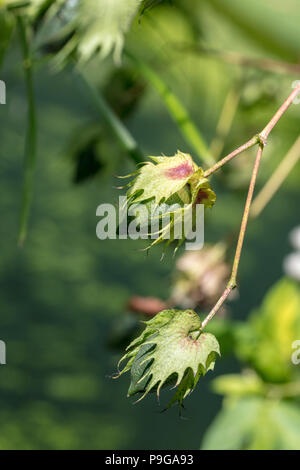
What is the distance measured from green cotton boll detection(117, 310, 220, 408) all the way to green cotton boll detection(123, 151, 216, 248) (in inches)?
1.1

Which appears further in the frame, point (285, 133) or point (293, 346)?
point (285, 133)

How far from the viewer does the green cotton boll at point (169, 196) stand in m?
0.22

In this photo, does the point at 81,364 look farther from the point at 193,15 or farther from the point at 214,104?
the point at 193,15

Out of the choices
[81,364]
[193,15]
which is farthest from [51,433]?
[193,15]

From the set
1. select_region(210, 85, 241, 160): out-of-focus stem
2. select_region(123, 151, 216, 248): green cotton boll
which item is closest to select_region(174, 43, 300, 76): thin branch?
select_region(210, 85, 241, 160): out-of-focus stem

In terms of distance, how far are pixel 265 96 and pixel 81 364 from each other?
3.16ft

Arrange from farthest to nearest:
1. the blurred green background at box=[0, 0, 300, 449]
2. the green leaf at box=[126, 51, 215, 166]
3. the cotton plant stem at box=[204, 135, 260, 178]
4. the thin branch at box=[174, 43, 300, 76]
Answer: the blurred green background at box=[0, 0, 300, 449]
the thin branch at box=[174, 43, 300, 76]
the green leaf at box=[126, 51, 215, 166]
the cotton plant stem at box=[204, 135, 260, 178]

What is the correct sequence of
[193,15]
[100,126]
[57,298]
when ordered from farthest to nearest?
[57,298], [193,15], [100,126]

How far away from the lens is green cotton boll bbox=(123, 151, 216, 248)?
0.72 feet

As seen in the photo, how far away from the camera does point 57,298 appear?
153cm

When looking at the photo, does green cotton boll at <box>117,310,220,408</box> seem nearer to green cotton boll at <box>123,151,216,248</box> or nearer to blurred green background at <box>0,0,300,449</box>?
green cotton boll at <box>123,151,216,248</box>

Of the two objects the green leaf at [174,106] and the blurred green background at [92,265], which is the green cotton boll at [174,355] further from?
the blurred green background at [92,265]

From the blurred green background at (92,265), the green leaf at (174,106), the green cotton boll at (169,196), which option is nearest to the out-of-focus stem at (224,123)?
the blurred green background at (92,265)

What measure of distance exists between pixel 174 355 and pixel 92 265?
1430mm
